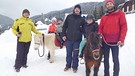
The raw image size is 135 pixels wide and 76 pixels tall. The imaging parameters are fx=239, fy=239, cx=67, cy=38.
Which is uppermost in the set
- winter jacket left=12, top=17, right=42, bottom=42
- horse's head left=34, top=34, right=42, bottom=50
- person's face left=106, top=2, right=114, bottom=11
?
person's face left=106, top=2, right=114, bottom=11

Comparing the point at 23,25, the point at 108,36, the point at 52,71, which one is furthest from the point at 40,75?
the point at 108,36

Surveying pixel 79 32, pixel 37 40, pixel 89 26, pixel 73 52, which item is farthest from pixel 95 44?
pixel 37 40

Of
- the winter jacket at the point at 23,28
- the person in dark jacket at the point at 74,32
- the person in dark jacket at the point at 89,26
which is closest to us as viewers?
the person in dark jacket at the point at 89,26

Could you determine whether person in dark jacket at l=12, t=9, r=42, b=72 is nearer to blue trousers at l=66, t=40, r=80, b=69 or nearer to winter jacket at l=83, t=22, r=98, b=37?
blue trousers at l=66, t=40, r=80, b=69

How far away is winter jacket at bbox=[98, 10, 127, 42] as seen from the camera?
6.02 m

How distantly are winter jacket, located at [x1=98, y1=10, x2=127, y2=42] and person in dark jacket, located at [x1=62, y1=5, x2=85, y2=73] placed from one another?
38.5 inches

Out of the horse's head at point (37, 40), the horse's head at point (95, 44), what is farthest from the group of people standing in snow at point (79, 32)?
the horse's head at point (95, 44)

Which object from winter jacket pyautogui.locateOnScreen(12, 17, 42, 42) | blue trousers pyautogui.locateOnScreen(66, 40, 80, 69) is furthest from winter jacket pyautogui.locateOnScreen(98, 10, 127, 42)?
winter jacket pyautogui.locateOnScreen(12, 17, 42, 42)

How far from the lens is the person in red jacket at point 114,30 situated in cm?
602

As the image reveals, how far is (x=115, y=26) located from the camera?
6.12 metres

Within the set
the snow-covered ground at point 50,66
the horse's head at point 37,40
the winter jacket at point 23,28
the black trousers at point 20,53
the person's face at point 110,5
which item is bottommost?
the snow-covered ground at point 50,66

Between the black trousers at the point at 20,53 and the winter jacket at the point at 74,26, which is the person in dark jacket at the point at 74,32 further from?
the black trousers at the point at 20,53

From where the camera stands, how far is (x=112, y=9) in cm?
612

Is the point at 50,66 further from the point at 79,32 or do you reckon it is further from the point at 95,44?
the point at 95,44
